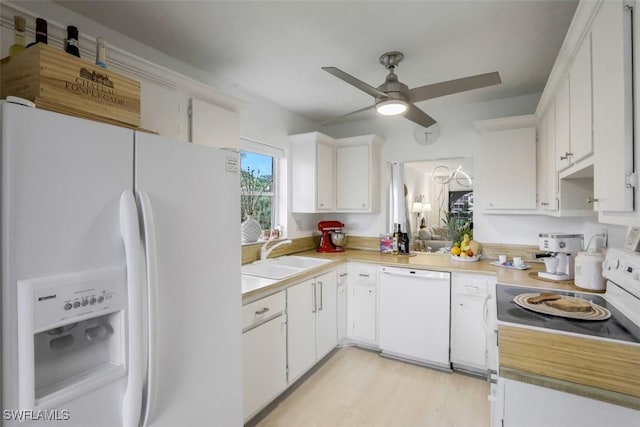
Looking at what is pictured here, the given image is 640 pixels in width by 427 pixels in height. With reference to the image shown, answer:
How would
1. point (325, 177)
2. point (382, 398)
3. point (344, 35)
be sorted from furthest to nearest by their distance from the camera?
point (325, 177) < point (382, 398) < point (344, 35)

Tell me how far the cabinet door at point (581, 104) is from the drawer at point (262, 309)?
74.5 inches

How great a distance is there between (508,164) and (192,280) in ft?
9.09

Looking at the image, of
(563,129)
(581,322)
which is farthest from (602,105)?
(581,322)

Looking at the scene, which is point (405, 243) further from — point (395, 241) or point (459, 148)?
point (459, 148)

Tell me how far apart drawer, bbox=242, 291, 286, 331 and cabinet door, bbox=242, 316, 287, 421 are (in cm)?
5

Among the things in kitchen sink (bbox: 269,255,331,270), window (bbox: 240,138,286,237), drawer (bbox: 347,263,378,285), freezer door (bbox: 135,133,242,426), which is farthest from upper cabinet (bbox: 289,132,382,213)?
freezer door (bbox: 135,133,242,426)

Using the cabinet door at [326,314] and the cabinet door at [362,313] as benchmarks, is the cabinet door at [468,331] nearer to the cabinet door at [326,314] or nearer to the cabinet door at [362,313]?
the cabinet door at [362,313]

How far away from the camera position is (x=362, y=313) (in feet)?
9.81

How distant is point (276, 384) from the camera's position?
6.86 ft

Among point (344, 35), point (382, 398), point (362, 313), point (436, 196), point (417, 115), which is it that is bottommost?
point (382, 398)

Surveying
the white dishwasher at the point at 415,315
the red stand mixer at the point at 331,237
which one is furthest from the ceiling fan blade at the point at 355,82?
the red stand mixer at the point at 331,237

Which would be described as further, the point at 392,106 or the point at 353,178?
the point at 353,178

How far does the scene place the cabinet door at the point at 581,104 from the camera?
52.1 inches

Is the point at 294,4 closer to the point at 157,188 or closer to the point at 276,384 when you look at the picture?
the point at 157,188
